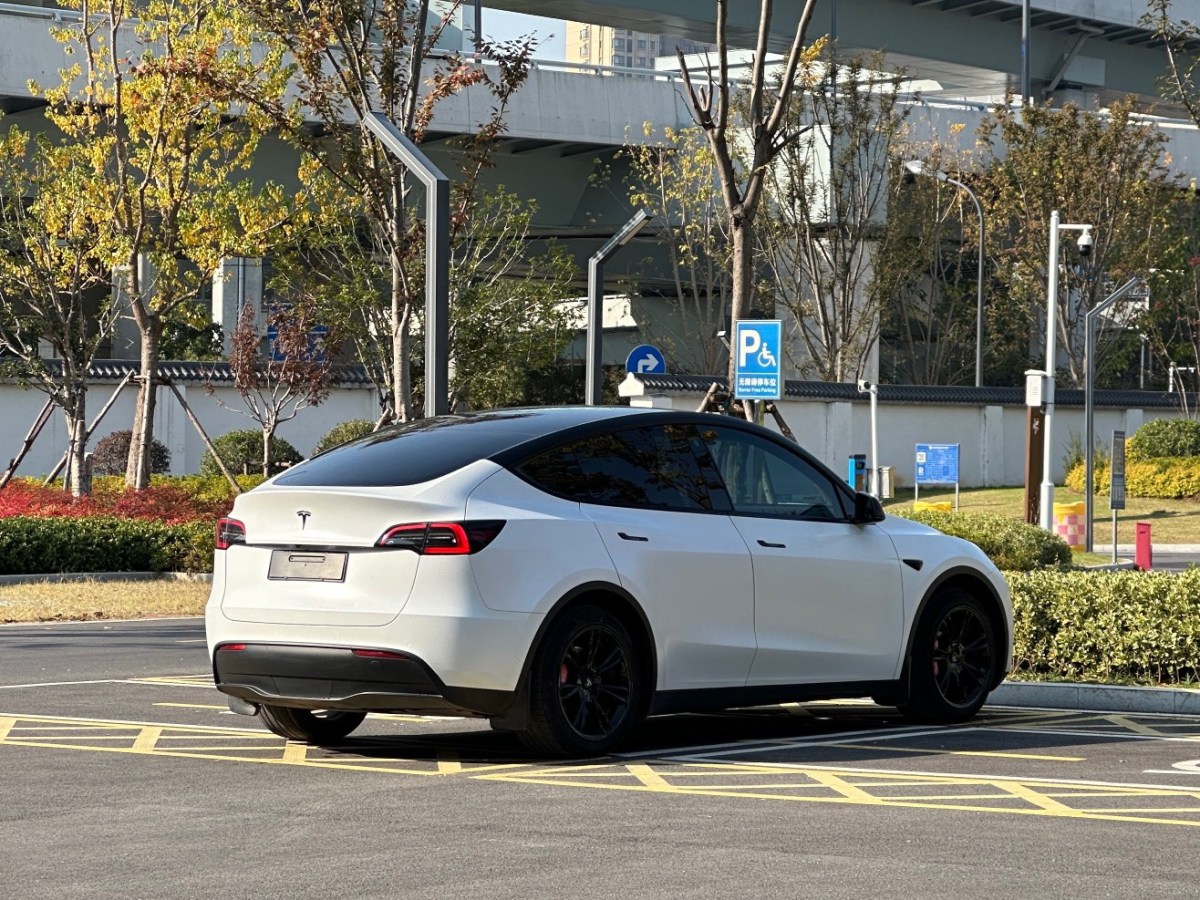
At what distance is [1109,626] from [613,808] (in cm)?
519

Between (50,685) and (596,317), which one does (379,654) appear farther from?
(596,317)

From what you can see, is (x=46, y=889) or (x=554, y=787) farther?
(x=554, y=787)

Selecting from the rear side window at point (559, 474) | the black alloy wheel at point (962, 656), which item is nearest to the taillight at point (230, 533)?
the rear side window at point (559, 474)

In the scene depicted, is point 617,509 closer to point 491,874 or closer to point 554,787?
point 554,787

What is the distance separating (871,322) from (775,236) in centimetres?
310

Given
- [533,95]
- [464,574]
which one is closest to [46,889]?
[464,574]

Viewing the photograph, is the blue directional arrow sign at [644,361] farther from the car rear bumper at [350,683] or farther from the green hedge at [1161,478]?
the car rear bumper at [350,683]

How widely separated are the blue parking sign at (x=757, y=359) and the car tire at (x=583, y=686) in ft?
33.5

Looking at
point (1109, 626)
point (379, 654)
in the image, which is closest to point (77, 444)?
point (1109, 626)

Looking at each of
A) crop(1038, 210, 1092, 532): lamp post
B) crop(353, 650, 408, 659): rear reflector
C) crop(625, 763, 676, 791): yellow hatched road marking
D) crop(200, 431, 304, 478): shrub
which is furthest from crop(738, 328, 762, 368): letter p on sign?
crop(200, 431, 304, 478): shrub

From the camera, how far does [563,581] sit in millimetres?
8750

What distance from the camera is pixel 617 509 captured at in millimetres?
9219

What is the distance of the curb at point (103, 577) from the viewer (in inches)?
840

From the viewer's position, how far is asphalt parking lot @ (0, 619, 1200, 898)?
20.8ft
